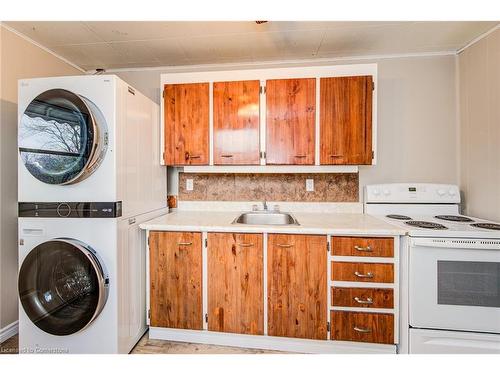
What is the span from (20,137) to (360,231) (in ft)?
7.57

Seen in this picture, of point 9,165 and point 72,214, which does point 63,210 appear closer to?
point 72,214

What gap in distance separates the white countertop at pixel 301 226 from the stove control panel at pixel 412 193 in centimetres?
28

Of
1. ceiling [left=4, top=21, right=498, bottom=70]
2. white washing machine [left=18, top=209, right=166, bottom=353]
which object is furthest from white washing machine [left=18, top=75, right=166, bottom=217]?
ceiling [left=4, top=21, right=498, bottom=70]

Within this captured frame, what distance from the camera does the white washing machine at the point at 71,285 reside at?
1.55 meters

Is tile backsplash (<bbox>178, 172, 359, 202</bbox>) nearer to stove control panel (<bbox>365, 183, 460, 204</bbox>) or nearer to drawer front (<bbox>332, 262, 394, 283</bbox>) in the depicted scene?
stove control panel (<bbox>365, 183, 460, 204</bbox>)

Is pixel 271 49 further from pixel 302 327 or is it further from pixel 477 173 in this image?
pixel 302 327

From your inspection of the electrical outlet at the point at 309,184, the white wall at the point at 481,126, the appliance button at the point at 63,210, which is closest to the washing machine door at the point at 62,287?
the appliance button at the point at 63,210

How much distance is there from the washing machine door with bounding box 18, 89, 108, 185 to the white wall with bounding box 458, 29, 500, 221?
2825mm

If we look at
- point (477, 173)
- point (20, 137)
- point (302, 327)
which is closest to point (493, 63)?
point (477, 173)

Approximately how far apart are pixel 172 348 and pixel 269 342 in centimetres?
72

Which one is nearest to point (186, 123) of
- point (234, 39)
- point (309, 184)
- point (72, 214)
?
point (234, 39)

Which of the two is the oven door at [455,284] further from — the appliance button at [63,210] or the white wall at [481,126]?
the appliance button at [63,210]

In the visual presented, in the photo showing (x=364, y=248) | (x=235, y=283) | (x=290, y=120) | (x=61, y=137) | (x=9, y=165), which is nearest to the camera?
(x=61, y=137)

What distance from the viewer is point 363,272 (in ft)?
5.42
